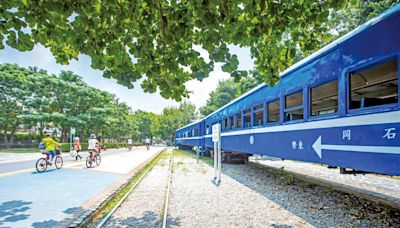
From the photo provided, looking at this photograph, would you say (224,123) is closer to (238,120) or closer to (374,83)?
(238,120)

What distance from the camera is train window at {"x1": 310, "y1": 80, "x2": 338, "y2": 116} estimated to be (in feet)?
16.9

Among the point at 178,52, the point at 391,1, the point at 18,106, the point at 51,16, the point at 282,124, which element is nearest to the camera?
the point at 51,16

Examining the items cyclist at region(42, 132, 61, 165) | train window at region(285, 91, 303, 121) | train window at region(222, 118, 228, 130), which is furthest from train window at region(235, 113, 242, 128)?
cyclist at region(42, 132, 61, 165)

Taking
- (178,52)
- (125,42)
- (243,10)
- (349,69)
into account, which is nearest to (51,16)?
(125,42)

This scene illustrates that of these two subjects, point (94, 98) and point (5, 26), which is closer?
point (5, 26)

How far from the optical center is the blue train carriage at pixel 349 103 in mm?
3434

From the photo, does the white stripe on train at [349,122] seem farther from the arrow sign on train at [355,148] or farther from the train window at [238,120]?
the train window at [238,120]

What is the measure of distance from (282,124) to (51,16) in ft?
18.1

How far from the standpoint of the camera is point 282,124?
655 cm

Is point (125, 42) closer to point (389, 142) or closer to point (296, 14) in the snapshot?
point (296, 14)

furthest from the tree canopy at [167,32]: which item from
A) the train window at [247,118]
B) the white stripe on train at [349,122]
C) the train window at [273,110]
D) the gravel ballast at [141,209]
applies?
the train window at [247,118]

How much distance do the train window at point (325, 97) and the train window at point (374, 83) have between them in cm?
40

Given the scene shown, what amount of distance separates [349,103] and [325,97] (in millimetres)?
1793

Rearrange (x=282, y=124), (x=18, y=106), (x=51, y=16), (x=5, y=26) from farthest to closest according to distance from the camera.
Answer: (x=18, y=106), (x=282, y=124), (x=51, y=16), (x=5, y=26)
